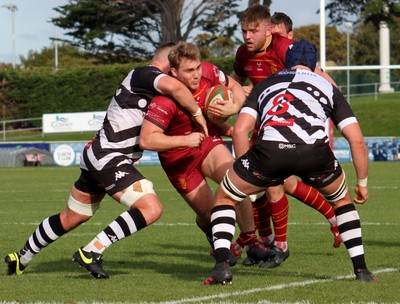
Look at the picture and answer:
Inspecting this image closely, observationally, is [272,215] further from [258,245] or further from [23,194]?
[23,194]

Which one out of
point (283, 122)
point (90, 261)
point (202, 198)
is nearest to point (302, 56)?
point (283, 122)

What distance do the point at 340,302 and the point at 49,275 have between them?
9.58ft

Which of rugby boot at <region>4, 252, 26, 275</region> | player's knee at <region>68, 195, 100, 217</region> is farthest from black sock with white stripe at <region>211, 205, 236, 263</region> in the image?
rugby boot at <region>4, 252, 26, 275</region>

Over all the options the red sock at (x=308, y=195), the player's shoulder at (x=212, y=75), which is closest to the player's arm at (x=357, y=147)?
the player's shoulder at (x=212, y=75)

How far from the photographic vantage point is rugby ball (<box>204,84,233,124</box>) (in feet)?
26.8

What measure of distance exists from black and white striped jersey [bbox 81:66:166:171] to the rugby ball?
530 mm

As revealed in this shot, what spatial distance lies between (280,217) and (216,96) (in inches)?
59.4

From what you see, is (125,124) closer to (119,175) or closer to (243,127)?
(119,175)

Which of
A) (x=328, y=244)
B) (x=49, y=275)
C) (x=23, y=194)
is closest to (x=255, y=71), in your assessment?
(x=328, y=244)

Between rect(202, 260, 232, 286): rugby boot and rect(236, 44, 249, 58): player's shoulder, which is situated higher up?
rect(236, 44, 249, 58): player's shoulder

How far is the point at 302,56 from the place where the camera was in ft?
24.7

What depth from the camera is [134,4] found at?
Result: 48.6 metres

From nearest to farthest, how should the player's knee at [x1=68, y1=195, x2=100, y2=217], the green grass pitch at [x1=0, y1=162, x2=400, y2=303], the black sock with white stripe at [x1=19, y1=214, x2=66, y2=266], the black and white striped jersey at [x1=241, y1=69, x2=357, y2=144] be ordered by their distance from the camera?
the green grass pitch at [x1=0, y1=162, x2=400, y2=303] < the black and white striped jersey at [x1=241, y1=69, x2=357, y2=144] < the player's knee at [x1=68, y1=195, x2=100, y2=217] < the black sock with white stripe at [x1=19, y1=214, x2=66, y2=266]

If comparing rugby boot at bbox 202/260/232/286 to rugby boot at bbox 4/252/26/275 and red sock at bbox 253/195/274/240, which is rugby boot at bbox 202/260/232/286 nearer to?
rugby boot at bbox 4/252/26/275
